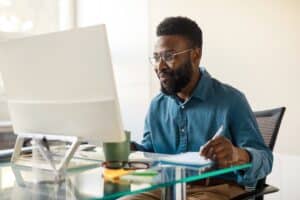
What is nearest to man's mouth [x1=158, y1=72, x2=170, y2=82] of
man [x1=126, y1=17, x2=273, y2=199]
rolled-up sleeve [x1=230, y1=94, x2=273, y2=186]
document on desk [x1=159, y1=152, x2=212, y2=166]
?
man [x1=126, y1=17, x2=273, y2=199]

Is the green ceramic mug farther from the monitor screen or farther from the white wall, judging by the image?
the white wall

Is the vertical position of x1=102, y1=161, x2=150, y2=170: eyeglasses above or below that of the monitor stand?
below

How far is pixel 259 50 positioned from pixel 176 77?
3.56ft

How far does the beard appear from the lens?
187 cm

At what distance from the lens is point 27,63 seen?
132 cm

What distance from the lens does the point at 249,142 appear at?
5.42 feet

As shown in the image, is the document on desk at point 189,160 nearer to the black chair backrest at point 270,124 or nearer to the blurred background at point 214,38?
the black chair backrest at point 270,124

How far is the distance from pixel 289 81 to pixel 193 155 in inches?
51.2

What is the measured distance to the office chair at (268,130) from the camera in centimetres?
171

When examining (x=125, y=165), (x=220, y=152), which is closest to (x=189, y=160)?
(x=220, y=152)

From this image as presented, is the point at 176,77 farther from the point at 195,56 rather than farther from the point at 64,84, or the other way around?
the point at 64,84

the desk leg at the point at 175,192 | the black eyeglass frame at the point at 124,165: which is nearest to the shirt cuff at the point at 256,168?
the desk leg at the point at 175,192

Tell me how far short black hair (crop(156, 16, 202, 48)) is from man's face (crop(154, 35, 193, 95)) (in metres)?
0.03

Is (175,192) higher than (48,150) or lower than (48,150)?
lower
